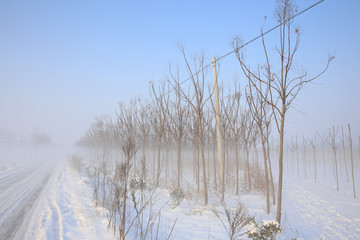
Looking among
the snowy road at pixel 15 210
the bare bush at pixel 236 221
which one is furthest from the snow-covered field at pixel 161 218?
the bare bush at pixel 236 221

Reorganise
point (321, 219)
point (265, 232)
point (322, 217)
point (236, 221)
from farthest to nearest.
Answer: point (322, 217), point (321, 219), point (236, 221), point (265, 232)

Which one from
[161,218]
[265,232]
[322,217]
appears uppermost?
[265,232]

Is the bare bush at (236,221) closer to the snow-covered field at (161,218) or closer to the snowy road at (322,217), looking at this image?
the snow-covered field at (161,218)

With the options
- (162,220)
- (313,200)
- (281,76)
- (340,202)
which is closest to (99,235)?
(162,220)

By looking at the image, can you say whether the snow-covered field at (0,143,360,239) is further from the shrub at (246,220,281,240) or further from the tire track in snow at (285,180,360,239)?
the shrub at (246,220,281,240)

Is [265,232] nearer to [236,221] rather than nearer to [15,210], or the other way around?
[236,221]

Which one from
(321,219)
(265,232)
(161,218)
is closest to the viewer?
(265,232)

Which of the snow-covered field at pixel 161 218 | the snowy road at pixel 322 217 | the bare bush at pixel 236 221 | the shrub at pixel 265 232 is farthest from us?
the snowy road at pixel 322 217

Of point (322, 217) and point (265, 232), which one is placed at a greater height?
point (265, 232)

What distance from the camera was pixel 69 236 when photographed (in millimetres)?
3469

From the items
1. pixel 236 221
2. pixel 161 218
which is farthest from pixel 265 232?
pixel 161 218

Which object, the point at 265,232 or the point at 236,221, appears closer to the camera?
the point at 265,232

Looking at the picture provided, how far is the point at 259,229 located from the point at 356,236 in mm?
3235

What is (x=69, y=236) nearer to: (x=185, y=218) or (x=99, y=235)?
(x=99, y=235)
